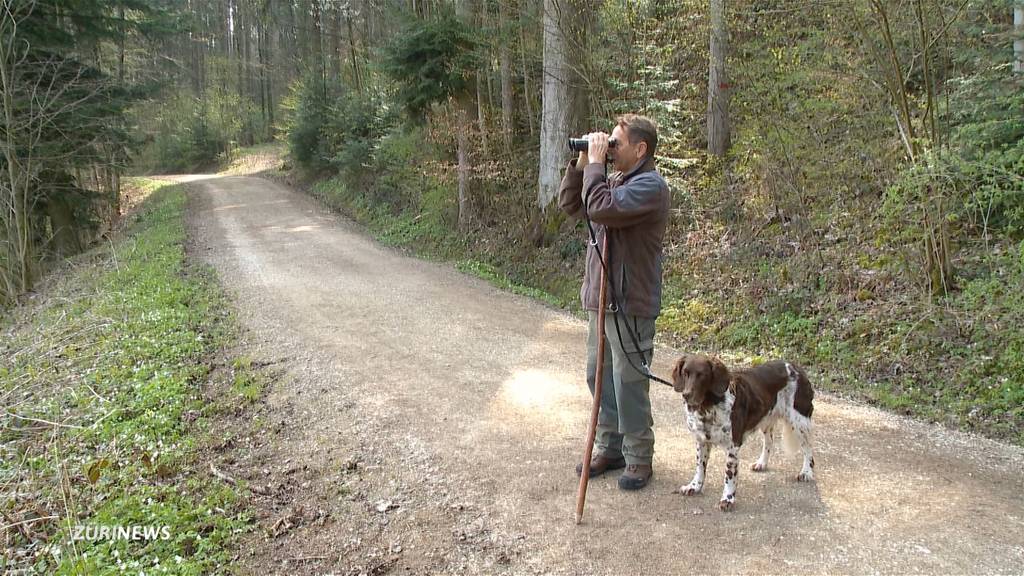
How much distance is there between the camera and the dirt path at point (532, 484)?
372 centimetres

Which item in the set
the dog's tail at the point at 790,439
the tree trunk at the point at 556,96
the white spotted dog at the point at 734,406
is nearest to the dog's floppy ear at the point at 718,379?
the white spotted dog at the point at 734,406

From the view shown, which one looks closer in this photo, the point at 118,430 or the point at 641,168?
the point at 641,168

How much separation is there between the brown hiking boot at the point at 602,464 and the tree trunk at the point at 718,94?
9.70 meters

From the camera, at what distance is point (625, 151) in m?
3.97

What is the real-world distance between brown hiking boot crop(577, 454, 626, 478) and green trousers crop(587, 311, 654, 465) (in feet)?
0.14

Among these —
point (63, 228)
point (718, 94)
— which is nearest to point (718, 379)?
point (718, 94)

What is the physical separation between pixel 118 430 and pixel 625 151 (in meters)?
5.24

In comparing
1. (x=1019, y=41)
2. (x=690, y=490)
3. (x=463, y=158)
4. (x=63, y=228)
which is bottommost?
(x=690, y=490)

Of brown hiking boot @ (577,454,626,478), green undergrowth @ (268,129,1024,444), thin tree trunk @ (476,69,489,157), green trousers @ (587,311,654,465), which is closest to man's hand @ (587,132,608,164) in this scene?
green trousers @ (587,311,654,465)

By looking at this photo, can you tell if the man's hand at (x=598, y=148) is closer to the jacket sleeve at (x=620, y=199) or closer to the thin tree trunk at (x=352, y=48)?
the jacket sleeve at (x=620, y=199)

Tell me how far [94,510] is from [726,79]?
12.1m

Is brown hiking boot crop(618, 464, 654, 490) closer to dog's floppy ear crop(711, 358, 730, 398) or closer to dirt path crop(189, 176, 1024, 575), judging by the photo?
dirt path crop(189, 176, 1024, 575)

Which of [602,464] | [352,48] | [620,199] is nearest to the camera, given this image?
[620,199]

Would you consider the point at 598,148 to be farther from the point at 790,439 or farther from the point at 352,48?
the point at 352,48
